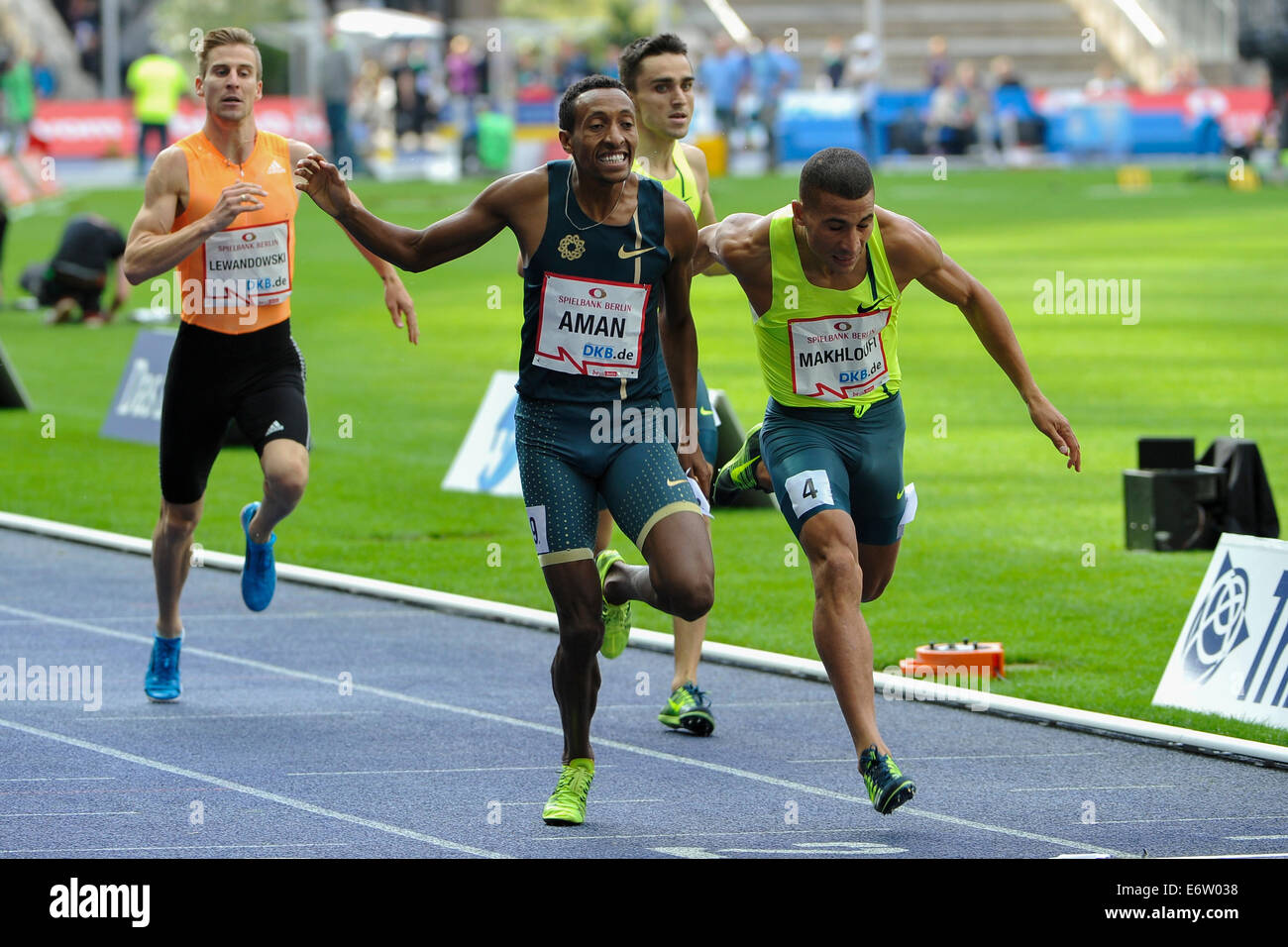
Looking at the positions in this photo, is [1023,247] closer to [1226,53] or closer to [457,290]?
[457,290]

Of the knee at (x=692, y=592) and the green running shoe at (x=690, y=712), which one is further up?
the knee at (x=692, y=592)

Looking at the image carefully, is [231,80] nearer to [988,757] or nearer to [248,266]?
[248,266]

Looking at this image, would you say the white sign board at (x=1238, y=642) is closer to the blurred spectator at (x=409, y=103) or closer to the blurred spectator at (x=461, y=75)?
the blurred spectator at (x=461, y=75)

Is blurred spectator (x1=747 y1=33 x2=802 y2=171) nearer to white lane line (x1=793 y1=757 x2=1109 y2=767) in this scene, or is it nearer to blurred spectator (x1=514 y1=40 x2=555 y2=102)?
blurred spectator (x1=514 y1=40 x2=555 y2=102)

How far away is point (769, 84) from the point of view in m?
44.0

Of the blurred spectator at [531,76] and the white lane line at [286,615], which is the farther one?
the blurred spectator at [531,76]

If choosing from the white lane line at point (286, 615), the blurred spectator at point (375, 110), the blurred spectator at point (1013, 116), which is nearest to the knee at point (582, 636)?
the white lane line at point (286, 615)

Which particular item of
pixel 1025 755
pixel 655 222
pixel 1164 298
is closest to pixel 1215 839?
pixel 1025 755

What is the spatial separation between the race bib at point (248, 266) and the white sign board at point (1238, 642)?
3746 mm

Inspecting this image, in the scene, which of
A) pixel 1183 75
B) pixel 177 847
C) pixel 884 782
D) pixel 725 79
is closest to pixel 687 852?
pixel 884 782

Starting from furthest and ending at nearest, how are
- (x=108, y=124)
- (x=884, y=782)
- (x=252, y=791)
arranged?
(x=108, y=124) < (x=252, y=791) < (x=884, y=782)

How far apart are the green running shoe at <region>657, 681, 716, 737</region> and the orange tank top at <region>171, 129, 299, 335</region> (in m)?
2.10

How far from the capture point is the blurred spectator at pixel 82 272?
22016 millimetres

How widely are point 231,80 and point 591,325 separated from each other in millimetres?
2187
